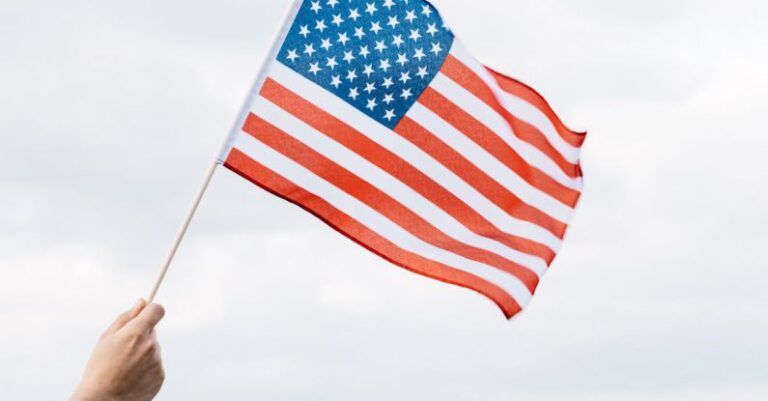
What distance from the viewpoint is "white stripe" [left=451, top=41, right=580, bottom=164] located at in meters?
10.4

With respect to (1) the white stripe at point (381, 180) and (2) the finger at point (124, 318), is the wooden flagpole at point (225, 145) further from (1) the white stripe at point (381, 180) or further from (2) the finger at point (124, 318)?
(2) the finger at point (124, 318)

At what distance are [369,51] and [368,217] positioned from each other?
4.67 ft

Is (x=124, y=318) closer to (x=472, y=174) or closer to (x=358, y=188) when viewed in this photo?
(x=358, y=188)

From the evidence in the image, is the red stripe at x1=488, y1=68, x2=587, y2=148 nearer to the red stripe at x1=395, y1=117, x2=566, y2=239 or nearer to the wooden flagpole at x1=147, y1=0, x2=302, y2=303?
the red stripe at x1=395, y1=117, x2=566, y2=239

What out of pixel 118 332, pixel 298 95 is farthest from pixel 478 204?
pixel 118 332

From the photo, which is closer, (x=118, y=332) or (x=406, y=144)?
(x=118, y=332)

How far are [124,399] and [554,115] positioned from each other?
751 centimetres

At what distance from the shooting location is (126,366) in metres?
4.29

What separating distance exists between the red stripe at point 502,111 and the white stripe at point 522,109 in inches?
1.5

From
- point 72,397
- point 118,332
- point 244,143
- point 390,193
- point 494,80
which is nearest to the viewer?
point 72,397

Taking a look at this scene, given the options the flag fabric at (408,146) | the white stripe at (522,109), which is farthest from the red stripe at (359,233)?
the white stripe at (522,109)

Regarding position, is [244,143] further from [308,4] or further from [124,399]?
[124,399]

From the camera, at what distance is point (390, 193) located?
33.0 ft

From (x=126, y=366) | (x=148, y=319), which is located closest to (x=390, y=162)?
(x=148, y=319)
